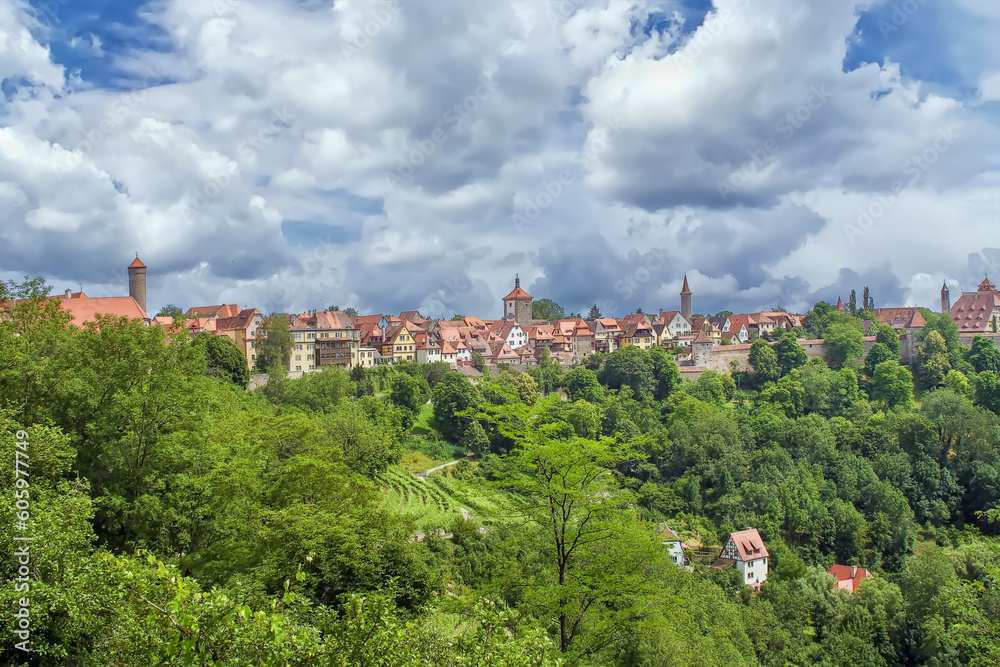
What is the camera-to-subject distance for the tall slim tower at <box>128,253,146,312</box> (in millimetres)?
63625

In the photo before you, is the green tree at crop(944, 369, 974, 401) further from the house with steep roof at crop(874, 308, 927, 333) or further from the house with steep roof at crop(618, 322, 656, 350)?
the house with steep roof at crop(618, 322, 656, 350)

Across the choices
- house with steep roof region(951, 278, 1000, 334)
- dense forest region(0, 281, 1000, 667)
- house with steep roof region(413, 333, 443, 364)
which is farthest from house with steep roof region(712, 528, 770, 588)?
house with steep roof region(951, 278, 1000, 334)

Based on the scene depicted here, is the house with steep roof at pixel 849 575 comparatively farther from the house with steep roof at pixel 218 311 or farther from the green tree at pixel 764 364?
the house with steep roof at pixel 218 311

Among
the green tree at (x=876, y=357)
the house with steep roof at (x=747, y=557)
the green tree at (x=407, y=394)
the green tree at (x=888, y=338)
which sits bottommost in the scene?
the house with steep roof at (x=747, y=557)

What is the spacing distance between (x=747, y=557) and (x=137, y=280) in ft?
183

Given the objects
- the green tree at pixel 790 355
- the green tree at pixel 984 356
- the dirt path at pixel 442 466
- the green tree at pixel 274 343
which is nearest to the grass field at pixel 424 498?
the dirt path at pixel 442 466

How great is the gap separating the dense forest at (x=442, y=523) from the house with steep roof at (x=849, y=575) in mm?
1697

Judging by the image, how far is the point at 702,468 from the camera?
52.1 metres

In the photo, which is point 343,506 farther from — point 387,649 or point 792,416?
point 792,416

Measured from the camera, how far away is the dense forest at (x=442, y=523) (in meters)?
8.99

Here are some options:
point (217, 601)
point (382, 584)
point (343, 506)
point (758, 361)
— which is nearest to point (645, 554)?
point (217, 601)

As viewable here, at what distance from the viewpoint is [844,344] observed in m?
78.3

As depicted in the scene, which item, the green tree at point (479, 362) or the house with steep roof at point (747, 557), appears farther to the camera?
the green tree at point (479, 362)

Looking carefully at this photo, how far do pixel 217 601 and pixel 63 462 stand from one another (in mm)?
10466
